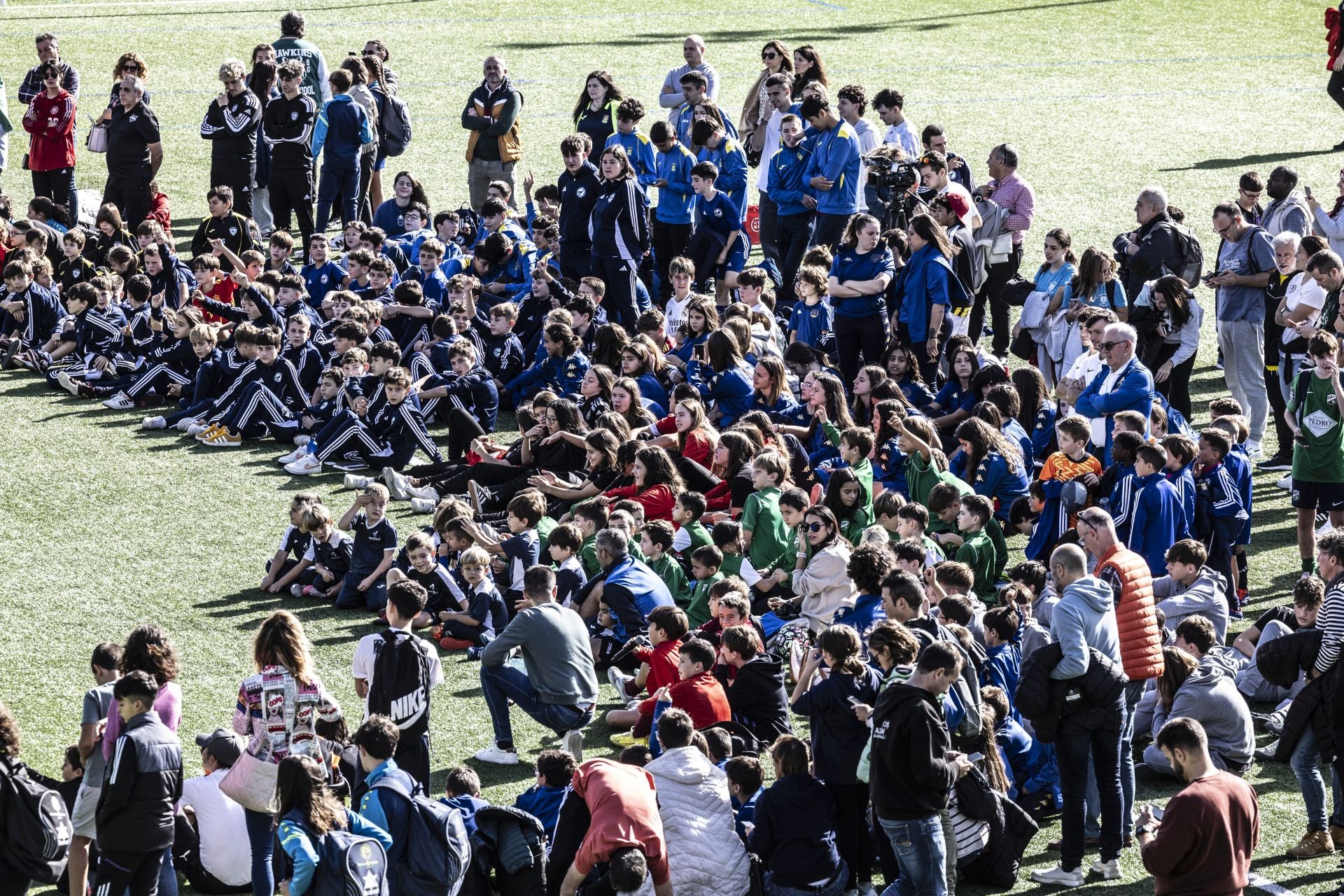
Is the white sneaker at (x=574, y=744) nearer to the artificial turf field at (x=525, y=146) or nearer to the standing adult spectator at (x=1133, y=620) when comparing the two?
the artificial turf field at (x=525, y=146)

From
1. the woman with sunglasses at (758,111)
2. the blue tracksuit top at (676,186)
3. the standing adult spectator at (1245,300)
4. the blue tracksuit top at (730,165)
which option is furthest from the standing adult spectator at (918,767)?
the woman with sunglasses at (758,111)

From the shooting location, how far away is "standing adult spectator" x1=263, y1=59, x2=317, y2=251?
18.9 meters

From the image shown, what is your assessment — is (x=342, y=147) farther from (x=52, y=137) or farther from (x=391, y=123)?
(x=52, y=137)

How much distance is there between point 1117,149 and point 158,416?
14.1 meters

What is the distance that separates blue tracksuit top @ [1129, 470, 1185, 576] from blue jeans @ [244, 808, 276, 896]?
221 inches

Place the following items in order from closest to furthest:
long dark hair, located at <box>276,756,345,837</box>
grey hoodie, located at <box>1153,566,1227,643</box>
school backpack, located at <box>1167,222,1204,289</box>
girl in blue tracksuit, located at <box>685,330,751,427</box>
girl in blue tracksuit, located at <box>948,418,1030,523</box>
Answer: long dark hair, located at <box>276,756,345,837</box>
grey hoodie, located at <box>1153,566,1227,643</box>
girl in blue tracksuit, located at <box>948,418,1030,523</box>
girl in blue tracksuit, located at <box>685,330,751,427</box>
school backpack, located at <box>1167,222,1204,289</box>

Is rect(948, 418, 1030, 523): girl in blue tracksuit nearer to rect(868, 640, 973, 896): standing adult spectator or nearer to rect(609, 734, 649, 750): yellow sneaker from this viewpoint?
rect(609, 734, 649, 750): yellow sneaker

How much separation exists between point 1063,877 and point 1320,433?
15.4 feet

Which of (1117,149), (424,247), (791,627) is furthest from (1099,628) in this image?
(1117,149)

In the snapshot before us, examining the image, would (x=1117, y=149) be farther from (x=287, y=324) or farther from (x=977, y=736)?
(x=977, y=736)

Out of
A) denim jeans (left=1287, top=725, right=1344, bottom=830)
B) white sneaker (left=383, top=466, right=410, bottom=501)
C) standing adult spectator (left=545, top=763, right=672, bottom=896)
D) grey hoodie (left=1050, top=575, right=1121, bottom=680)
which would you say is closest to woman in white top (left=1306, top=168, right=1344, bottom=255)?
denim jeans (left=1287, top=725, right=1344, bottom=830)

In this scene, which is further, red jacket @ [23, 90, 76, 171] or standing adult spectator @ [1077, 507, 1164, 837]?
red jacket @ [23, 90, 76, 171]

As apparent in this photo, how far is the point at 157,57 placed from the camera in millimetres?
27328

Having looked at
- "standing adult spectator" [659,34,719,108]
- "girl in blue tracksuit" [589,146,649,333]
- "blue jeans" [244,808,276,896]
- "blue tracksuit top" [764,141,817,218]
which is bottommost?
"blue jeans" [244,808,276,896]
